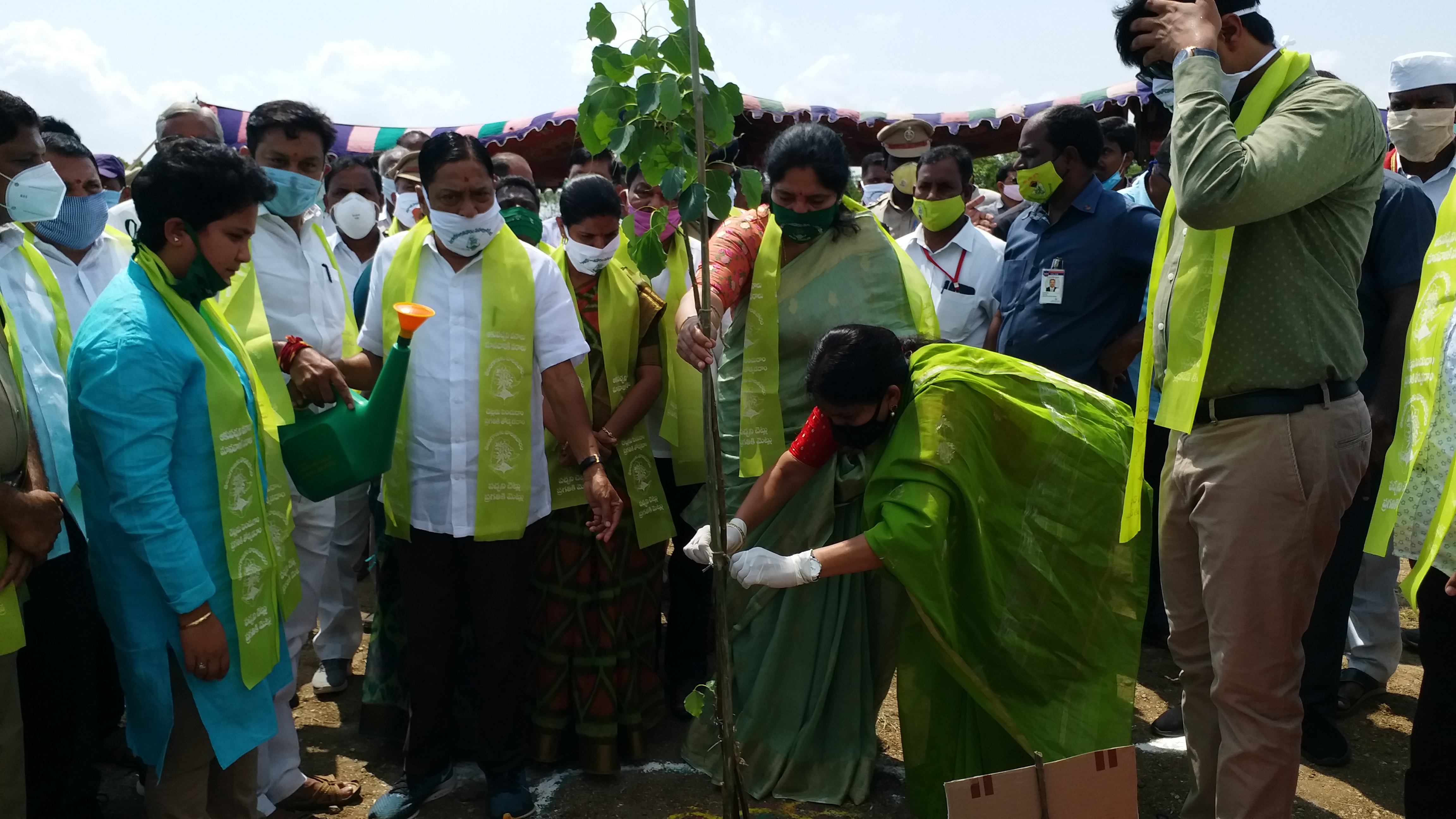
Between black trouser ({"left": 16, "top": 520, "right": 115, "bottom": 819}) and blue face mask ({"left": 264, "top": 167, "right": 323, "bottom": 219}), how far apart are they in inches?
49.1

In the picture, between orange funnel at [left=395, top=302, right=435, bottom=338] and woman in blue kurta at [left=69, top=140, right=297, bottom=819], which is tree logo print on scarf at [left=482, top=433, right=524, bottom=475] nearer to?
orange funnel at [left=395, top=302, right=435, bottom=338]

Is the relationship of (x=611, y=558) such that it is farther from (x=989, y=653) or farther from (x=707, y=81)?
(x=707, y=81)

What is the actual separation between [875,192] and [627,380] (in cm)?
421

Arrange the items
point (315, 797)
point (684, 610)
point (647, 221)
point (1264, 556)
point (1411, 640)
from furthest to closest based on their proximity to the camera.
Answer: point (1411, 640) → point (647, 221) → point (684, 610) → point (315, 797) → point (1264, 556)

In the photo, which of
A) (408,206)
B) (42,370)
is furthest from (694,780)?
(408,206)

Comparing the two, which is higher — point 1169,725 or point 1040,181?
point 1040,181

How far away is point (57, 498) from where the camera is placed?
2.55 meters

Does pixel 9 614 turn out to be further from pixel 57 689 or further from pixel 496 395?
pixel 496 395

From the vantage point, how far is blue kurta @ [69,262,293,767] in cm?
243

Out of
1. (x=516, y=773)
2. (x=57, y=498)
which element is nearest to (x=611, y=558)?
(x=516, y=773)

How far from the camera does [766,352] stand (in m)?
3.58

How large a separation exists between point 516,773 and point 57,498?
1.61 m

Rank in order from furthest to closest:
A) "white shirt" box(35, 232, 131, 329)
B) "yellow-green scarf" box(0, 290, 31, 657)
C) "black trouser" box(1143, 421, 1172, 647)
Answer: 1. "black trouser" box(1143, 421, 1172, 647)
2. "white shirt" box(35, 232, 131, 329)
3. "yellow-green scarf" box(0, 290, 31, 657)

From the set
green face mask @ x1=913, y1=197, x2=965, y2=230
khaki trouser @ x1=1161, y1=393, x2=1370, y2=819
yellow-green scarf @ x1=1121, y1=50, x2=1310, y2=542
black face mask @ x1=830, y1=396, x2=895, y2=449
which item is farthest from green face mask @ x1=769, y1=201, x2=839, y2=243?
green face mask @ x1=913, y1=197, x2=965, y2=230
